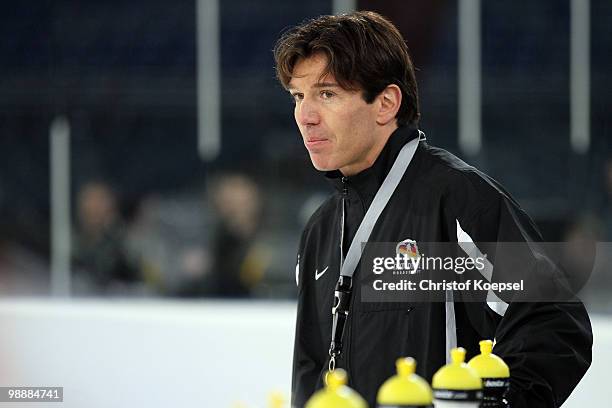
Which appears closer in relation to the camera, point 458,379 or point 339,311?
point 458,379

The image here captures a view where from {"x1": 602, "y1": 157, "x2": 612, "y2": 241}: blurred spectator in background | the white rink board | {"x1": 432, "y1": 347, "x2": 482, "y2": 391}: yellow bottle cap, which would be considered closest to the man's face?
{"x1": 432, "y1": 347, "x2": 482, "y2": 391}: yellow bottle cap

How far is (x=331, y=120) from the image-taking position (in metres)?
2.05

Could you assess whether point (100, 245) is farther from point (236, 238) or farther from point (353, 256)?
point (353, 256)

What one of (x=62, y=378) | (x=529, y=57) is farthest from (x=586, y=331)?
(x=529, y=57)

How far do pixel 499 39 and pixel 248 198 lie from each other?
5.88ft

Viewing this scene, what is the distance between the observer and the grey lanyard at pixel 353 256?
1.99 m

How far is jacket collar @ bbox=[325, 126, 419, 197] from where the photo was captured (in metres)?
2.07

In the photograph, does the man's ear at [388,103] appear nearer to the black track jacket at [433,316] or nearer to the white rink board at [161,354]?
the black track jacket at [433,316]

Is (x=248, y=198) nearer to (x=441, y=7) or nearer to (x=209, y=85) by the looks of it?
(x=209, y=85)

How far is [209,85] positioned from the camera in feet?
22.3

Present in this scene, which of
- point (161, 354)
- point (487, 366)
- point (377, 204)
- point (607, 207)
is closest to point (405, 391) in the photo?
point (487, 366)

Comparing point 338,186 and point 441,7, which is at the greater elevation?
point 441,7

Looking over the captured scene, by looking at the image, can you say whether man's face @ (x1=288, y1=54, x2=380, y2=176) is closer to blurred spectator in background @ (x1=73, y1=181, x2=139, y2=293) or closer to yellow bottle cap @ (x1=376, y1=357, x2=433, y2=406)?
yellow bottle cap @ (x1=376, y1=357, x2=433, y2=406)

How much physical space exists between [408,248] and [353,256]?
0.10 m
